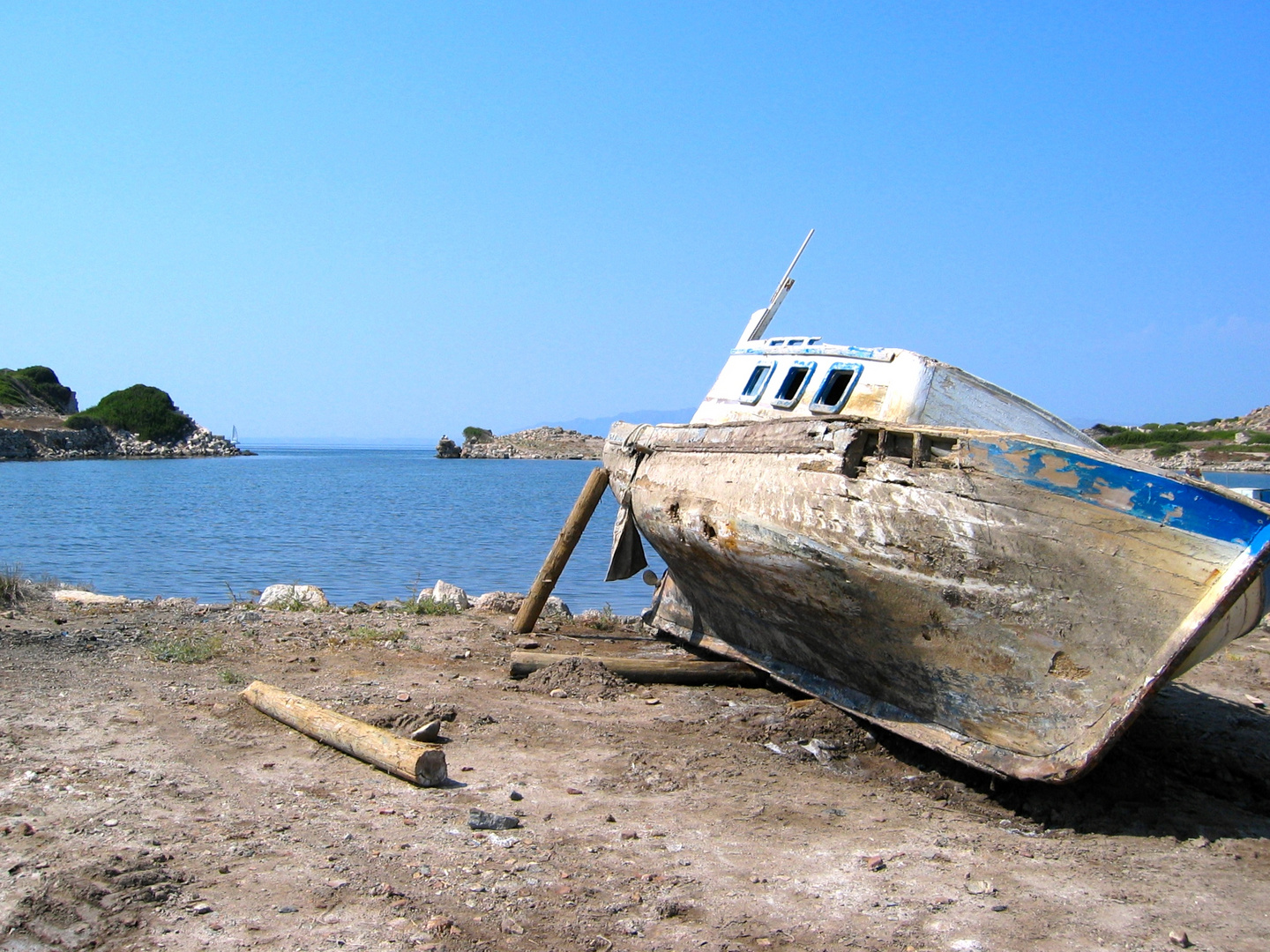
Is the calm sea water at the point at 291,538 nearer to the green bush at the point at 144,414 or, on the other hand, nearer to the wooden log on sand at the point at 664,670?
the wooden log on sand at the point at 664,670

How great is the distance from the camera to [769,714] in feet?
24.0

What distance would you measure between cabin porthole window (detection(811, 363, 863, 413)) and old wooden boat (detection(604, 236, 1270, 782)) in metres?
0.02

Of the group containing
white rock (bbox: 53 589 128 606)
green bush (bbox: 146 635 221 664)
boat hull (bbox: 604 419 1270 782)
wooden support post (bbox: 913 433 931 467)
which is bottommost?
white rock (bbox: 53 589 128 606)

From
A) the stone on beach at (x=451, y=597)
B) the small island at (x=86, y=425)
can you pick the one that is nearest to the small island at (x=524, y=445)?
the small island at (x=86, y=425)

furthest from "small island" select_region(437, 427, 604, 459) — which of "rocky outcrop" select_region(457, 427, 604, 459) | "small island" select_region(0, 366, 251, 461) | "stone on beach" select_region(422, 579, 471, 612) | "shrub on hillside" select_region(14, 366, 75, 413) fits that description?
"stone on beach" select_region(422, 579, 471, 612)

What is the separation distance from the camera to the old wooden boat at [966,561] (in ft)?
16.5

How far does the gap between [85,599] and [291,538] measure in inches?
532

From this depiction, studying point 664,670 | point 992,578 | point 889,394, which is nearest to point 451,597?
point 664,670

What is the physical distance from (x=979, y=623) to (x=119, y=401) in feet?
309

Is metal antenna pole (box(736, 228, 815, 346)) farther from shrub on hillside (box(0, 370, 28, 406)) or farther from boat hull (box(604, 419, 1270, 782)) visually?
shrub on hillside (box(0, 370, 28, 406))

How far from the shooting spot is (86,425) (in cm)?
7688

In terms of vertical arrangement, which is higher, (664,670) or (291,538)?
(664,670)

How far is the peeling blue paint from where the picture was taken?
191 inches

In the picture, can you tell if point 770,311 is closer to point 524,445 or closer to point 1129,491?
point 1129,491
